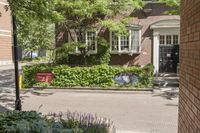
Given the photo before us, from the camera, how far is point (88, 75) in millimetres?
19844

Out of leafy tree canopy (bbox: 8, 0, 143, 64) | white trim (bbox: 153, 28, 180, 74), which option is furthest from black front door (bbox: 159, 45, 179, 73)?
leafy tree canopy (bbox: 8, 0, 143, 64)

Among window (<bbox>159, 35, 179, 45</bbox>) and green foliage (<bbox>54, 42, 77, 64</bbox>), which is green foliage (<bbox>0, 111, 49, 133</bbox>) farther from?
window (<bbox>159, 35, 179, 45</bbox>)

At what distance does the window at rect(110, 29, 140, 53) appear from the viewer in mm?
24344

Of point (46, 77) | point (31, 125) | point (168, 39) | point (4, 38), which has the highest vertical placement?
point (4, 38)

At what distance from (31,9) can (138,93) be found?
11327mm

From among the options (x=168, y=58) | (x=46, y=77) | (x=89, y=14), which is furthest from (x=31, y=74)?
(x=168, y=58)

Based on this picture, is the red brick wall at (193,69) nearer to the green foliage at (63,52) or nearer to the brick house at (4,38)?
the green foliage at (63,52)

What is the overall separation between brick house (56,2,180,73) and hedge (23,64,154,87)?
15.0 feet

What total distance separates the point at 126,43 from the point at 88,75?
19.4 ft

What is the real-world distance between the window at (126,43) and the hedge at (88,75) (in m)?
4.67

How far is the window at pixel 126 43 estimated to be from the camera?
2434 cm

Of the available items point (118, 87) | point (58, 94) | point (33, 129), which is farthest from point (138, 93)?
point (33, 129)

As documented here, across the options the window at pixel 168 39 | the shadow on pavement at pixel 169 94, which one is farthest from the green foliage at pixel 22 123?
the window at pixel 168 39

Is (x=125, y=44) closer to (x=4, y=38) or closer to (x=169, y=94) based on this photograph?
(x=169, y=94)
